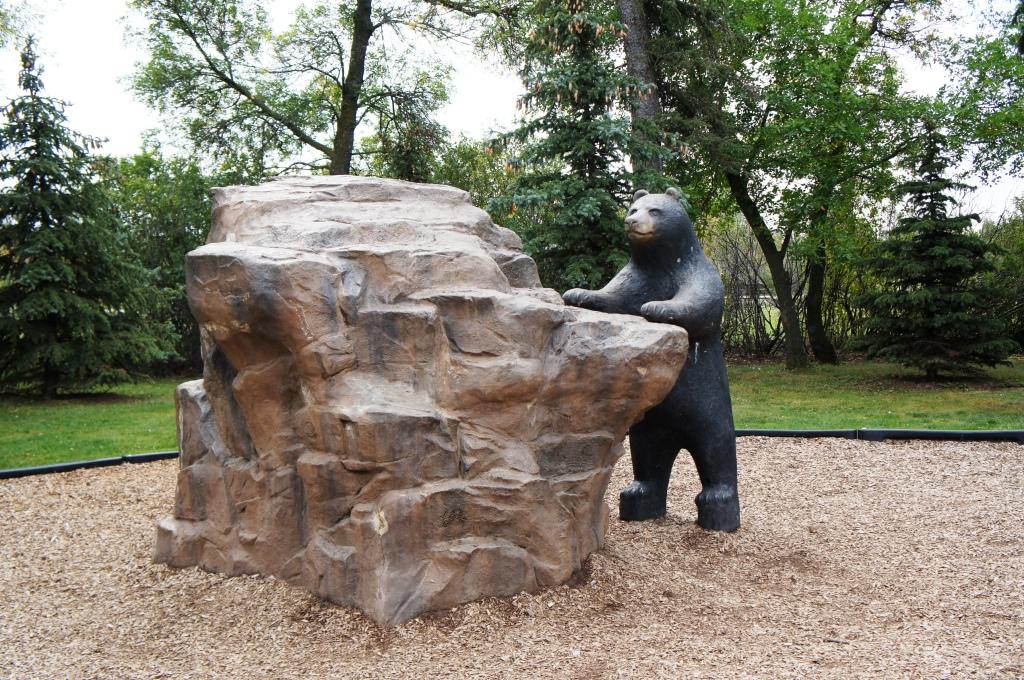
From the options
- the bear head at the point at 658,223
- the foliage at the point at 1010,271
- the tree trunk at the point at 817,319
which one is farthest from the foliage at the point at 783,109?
the bear head at the point at 658,223

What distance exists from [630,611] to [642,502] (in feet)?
4.50

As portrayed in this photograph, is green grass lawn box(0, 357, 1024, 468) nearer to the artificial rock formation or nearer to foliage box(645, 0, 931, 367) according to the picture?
foliage box(645, 0, 931, 367)

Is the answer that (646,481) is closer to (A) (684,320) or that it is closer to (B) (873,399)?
(A) (684,320)

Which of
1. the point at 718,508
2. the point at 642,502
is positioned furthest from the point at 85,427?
the point at 718,508

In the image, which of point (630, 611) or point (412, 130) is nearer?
point (630, 611)

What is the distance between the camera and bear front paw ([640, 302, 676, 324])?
4449mm

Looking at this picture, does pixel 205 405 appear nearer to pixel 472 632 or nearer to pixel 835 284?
pixel 472 632

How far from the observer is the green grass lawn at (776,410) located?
923 centimetres

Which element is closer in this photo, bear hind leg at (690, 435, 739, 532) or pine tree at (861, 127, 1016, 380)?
bear hind leg at (690, 435, 739, 532)

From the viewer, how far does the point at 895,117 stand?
1334 cm

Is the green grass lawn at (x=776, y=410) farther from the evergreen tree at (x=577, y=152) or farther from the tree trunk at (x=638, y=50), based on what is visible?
the tree trunk at (x=638, y=50)

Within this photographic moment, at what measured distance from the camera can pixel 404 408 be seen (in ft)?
12.1

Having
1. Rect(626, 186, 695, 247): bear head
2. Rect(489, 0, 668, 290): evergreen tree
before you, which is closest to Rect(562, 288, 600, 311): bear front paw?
Rect(626, 186, 695, 247): bear head

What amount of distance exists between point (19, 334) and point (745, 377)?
38.2ft
